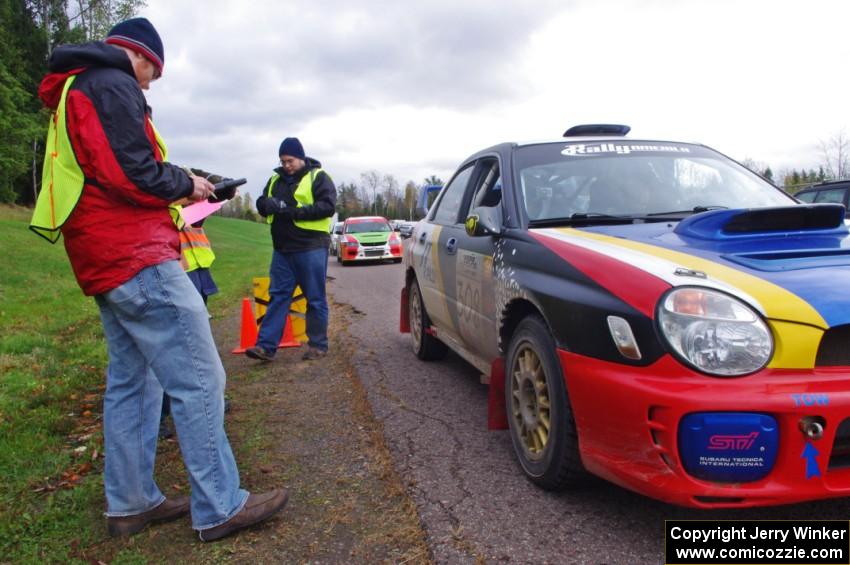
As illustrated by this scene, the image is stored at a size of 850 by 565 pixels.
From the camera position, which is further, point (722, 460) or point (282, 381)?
point (282, 381)

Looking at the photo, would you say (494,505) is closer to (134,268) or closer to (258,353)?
(134,268)

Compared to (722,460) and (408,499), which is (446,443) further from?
(722,460)

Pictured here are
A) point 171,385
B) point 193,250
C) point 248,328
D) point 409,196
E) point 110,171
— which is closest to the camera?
point 110,171

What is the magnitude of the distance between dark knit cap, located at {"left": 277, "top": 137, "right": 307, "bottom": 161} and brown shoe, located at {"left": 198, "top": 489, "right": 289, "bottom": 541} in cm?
354

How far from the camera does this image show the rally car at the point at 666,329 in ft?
7.15

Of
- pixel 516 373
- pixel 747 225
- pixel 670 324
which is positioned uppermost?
pixel 747 225

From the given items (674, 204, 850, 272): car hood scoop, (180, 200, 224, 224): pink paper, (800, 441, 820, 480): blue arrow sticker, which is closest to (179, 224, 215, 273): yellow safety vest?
(180, 200, 224, 224): pink paper

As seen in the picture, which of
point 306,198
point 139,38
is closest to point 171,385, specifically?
point 139,38

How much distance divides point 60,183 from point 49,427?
2239mm

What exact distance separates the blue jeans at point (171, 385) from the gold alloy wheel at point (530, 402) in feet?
4.18

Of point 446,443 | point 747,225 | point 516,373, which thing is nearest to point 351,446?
point 446,443

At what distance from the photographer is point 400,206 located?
10475 centimetres

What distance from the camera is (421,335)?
5.66 metres

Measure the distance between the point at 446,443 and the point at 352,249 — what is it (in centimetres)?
1581
